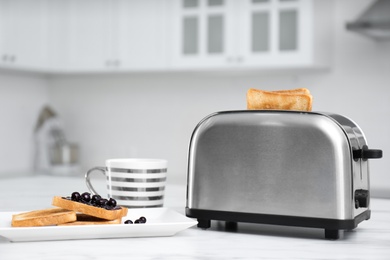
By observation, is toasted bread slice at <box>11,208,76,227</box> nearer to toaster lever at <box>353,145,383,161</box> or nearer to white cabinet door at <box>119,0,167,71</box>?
toaster lever at <box>353,145,383,161</box>

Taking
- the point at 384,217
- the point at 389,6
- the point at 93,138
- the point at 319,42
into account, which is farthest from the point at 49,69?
the point at 384,217

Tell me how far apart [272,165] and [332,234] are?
16 cm

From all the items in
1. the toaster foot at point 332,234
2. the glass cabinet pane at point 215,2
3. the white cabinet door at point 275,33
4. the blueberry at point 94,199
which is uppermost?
the glass cabinet pane at point 215,2

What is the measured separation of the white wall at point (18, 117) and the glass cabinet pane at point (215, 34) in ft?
4.57

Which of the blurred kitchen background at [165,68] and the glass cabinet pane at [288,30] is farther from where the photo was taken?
the blurred kitchen background at [165,68]

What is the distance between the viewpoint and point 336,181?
3.67 feet

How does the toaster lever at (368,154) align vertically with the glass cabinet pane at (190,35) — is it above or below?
below

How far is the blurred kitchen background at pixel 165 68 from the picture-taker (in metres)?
3.44

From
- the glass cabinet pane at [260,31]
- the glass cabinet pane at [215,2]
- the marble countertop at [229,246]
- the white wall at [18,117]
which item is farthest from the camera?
the white wall at [18,117]

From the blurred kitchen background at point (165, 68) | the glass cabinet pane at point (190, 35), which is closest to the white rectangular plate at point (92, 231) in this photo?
the blurred kitchen background at point (165, 68)

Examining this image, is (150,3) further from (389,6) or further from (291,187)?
(291,187)

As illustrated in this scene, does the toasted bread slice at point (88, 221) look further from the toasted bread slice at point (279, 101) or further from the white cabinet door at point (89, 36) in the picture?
the white cabinet door at point (89, 36)

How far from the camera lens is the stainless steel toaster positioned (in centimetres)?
112

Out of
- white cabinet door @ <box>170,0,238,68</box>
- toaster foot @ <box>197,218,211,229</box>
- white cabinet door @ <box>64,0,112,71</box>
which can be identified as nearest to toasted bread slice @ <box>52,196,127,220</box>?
toaster foot @ <box>197,218,211,229</box>
